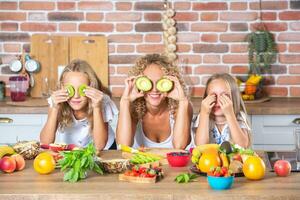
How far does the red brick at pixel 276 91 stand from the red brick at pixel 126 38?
37.6 inches

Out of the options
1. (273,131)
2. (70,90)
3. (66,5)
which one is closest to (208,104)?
(70,90)

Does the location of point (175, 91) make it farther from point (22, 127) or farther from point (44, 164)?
point (22, 127)

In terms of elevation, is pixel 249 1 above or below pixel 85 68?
above

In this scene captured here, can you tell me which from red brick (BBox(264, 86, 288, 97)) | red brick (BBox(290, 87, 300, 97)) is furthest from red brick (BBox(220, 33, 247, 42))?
red brick (BBox(290, 87, 300, 97))

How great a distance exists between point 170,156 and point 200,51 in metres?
2.01

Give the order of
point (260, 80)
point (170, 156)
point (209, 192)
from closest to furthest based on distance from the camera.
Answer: point (209, 192) < point (170, 156) < point (260, 80)

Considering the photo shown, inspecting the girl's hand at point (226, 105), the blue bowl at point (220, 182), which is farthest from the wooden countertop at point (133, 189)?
the girl's hand at point (226, 105)

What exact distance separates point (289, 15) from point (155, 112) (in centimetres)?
153

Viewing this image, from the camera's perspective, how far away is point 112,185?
227 centimetres

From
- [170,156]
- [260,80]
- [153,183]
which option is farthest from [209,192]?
[260,80]

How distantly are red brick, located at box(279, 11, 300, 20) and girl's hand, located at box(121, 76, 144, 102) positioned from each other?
5.22ft

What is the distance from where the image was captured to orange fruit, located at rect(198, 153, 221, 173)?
7.77ft

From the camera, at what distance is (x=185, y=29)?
446 centimetres

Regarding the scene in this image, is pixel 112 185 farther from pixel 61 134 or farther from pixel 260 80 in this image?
pixel 260 80
